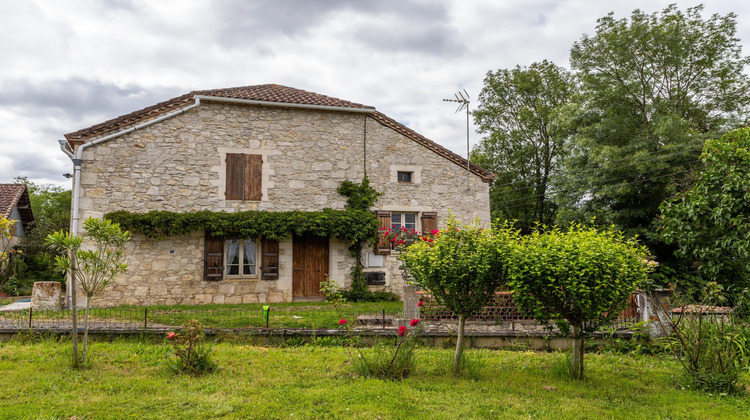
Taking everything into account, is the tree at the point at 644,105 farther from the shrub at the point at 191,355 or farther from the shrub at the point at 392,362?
the shrub at the point at 191,355

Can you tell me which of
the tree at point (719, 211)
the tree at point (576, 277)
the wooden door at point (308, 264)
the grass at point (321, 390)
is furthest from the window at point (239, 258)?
the tree at point (719, 211)

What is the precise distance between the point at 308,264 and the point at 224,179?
336 centimetres

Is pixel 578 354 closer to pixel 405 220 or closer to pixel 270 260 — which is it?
pixel 405 220

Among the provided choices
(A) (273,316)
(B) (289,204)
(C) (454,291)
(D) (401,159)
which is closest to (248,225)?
(B) (289,204)

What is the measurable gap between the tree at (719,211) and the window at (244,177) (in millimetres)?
9671

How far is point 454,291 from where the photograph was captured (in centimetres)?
554

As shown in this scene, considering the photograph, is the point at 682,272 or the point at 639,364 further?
the point at 682,272

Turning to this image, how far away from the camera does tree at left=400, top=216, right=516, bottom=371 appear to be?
5.39 metres

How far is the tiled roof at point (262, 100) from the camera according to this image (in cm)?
1155

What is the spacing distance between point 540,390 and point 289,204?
9.13 m

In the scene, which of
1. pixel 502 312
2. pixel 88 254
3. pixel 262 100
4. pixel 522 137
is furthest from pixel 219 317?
pixel 522 137

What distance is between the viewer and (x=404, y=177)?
14055mm

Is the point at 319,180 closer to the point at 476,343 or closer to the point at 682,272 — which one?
the point at 476,343

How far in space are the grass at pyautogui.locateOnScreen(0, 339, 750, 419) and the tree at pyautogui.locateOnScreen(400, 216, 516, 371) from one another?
0.91 metres
